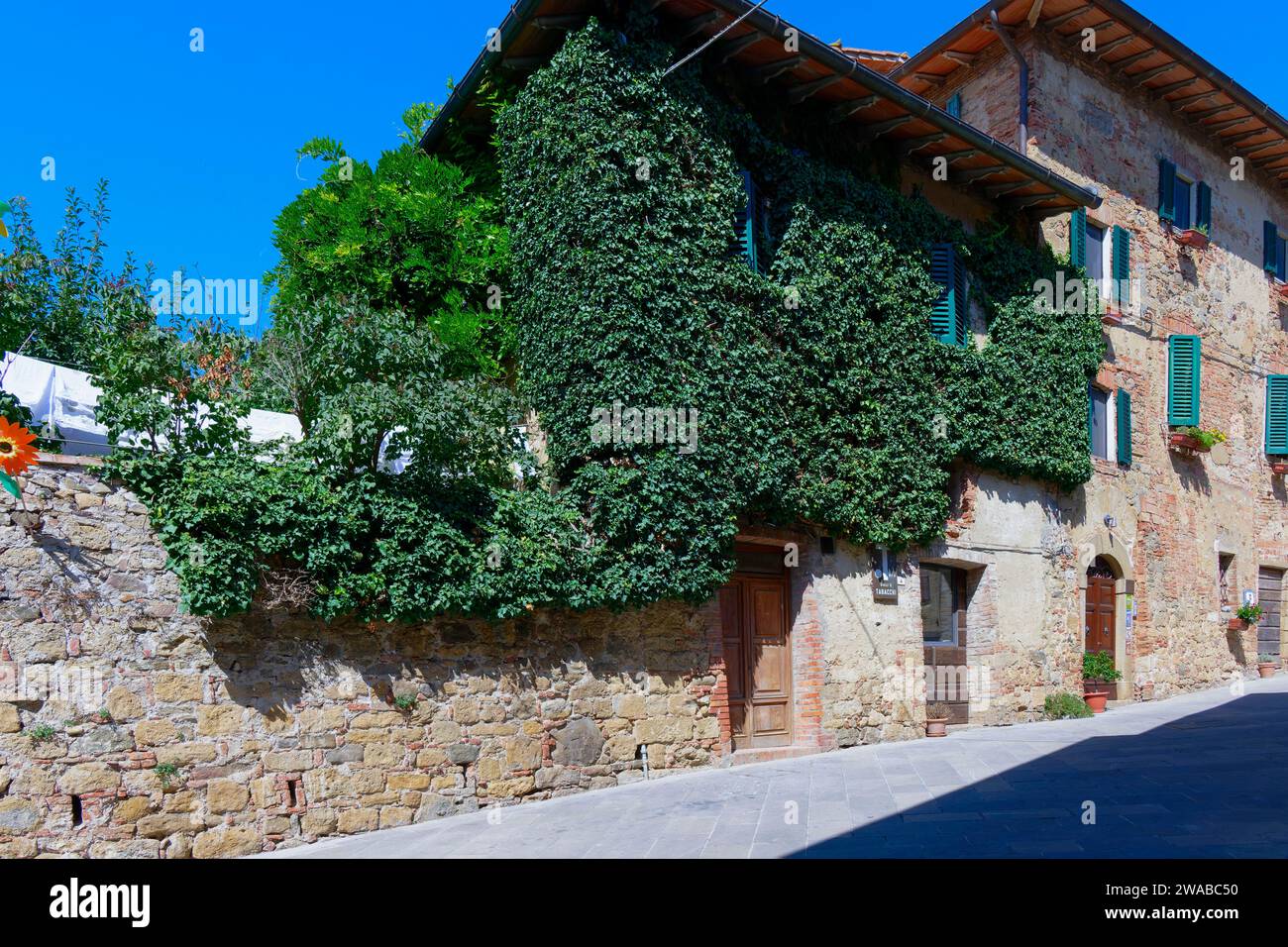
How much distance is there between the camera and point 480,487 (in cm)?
899

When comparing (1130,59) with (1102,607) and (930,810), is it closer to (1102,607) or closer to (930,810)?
(1102,607)

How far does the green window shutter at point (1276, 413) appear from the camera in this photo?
18.9 meters

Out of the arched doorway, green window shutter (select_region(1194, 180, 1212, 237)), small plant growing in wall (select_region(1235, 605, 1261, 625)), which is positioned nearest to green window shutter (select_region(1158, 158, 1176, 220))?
green window shutter (select_region(1194, 180, 1212, 237))

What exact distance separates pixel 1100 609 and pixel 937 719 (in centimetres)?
427

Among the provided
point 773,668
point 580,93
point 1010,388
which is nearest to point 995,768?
point 773,668

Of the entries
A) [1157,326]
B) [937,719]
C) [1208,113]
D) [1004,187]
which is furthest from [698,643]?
[1208,113]

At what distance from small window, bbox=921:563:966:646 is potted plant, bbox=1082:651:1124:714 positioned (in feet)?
8.22

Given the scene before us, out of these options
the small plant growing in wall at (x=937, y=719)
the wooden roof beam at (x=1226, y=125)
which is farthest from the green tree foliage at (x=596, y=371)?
the wooden roof beam at (x=1226, y=125)

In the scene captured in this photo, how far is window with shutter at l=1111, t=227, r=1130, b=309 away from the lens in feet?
51.8

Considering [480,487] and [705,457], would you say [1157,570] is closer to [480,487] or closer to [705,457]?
[705,457]

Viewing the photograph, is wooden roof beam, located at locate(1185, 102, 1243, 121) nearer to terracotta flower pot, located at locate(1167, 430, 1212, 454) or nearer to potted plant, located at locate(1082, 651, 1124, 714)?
terracotta flower pot, located at locate(1167, 430, 1212, 454)

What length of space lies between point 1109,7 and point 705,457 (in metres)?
9.91

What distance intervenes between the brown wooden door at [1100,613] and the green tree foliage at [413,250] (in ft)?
29.9

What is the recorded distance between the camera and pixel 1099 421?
15.4 metres
